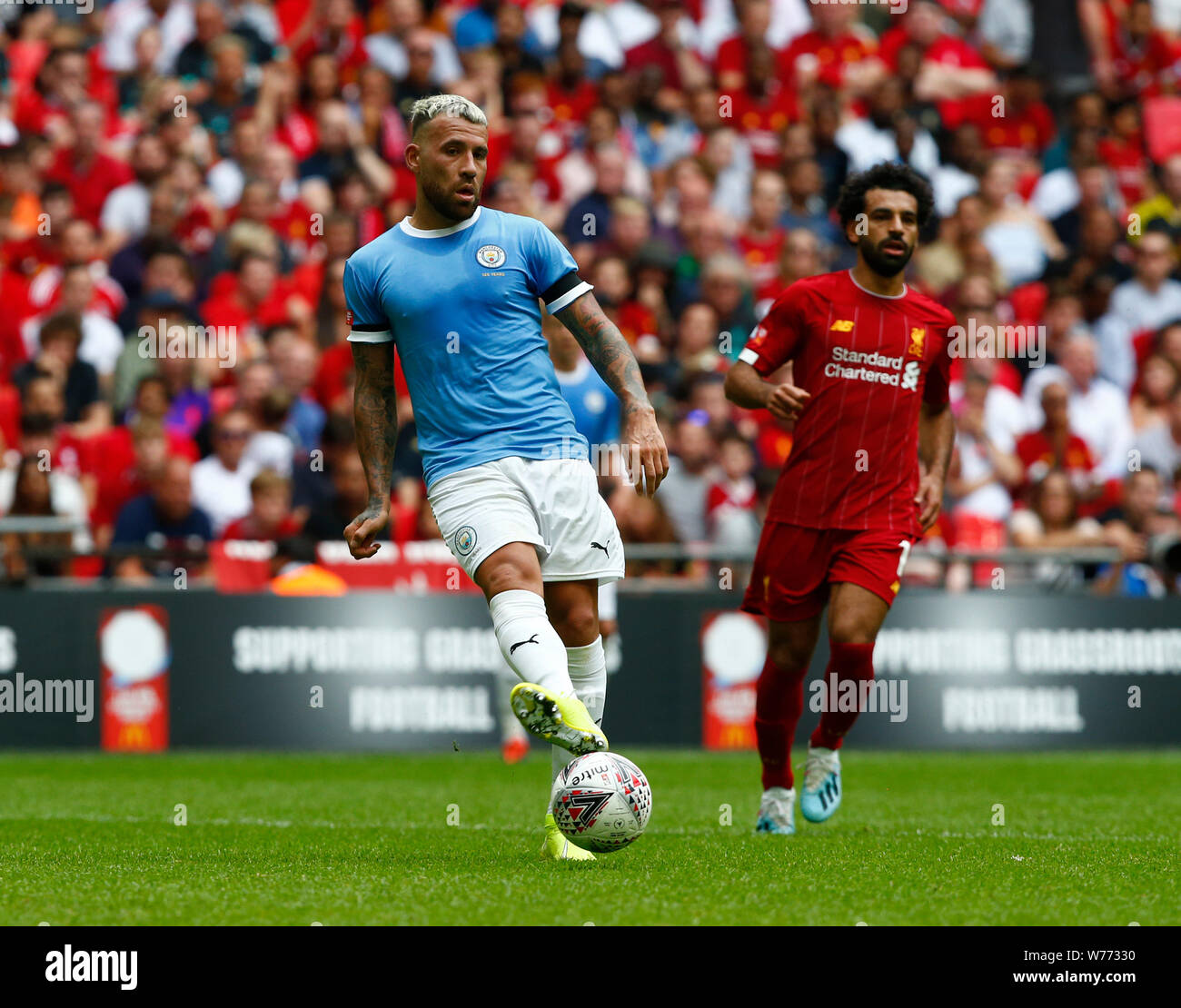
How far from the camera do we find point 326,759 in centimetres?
1307

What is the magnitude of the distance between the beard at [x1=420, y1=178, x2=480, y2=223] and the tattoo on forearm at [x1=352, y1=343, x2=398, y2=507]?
0.51 m

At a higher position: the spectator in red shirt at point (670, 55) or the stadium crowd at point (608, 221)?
the spectator in red shirt at point (670, 55)

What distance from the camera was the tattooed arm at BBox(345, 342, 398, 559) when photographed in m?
6.76

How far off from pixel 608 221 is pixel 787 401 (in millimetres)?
9261

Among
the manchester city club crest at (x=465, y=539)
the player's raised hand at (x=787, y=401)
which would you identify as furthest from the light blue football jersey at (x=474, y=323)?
the player's raised hand at (x=787, y=401)

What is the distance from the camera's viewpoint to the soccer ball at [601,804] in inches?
238

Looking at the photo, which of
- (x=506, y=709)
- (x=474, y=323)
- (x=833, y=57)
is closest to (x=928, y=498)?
(x=474, y=323)

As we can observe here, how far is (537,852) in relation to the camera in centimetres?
696

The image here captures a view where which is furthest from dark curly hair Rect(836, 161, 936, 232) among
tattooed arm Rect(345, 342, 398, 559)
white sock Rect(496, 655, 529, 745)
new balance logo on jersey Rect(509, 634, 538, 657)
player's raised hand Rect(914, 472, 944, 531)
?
white sock Rect(496, 655, 529, 745)

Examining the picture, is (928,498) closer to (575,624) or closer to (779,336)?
(779,336)

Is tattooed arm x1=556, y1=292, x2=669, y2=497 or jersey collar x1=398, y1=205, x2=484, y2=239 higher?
jersey collar x1=398, y1=205, x2=484, y2=239

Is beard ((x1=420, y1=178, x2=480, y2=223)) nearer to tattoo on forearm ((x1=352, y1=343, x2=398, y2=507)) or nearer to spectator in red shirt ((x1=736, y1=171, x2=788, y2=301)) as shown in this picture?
tattoo on forearm ((x1=352, y1=343, x2=398, y2=507))

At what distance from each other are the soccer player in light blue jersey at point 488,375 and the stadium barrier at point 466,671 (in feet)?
21.8

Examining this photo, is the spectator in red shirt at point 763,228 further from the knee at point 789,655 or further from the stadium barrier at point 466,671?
the knee at point 789,655
